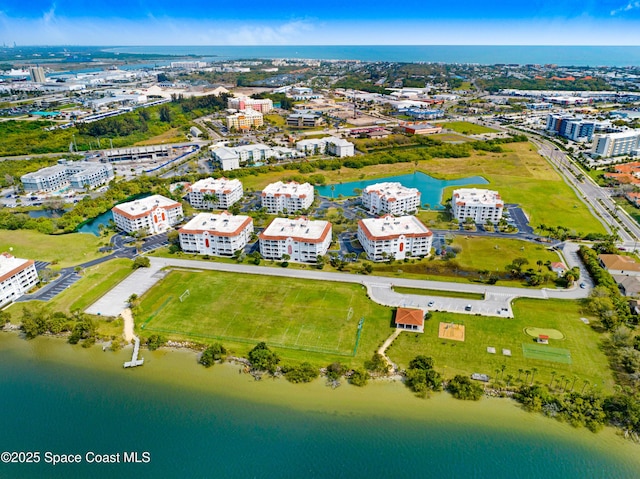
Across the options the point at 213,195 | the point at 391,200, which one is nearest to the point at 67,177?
the point at 213,195

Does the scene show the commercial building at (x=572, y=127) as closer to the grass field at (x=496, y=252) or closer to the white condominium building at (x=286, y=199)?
the grass field at (x=496, y=252)

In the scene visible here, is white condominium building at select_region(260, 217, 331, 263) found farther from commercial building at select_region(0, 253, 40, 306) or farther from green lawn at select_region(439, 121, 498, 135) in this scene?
green lawn at select_region(439, 121, 498, 135)

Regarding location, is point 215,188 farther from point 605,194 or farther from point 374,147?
point 605,194

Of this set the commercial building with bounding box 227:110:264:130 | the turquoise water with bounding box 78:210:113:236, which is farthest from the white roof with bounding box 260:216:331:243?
the commercial building with bounding box 227:110:264:130

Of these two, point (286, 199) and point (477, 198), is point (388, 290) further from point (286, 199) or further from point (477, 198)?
point (286, 199)

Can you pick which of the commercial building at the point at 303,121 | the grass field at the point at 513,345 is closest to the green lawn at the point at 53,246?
the grass field at the point at 513,345

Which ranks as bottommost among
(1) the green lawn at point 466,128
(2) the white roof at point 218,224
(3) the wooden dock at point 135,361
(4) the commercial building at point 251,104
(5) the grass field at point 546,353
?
(3) the wooden dock at point 135,361
